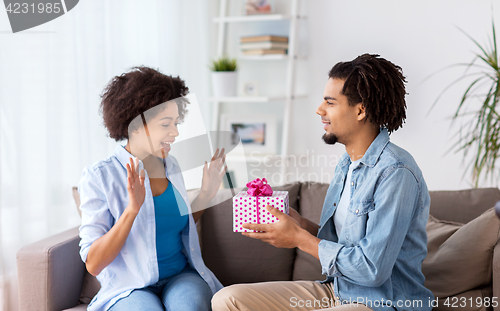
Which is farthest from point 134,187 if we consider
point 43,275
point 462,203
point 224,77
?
point 224,77

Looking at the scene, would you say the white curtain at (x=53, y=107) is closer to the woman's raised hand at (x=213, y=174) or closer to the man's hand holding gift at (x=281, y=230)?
the woman's raised hand at (x=213, y=174)

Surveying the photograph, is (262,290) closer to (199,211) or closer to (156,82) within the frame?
(199,211)

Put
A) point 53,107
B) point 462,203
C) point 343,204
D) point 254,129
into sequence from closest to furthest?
point 343,204, point 462,203, point 53,107, point 254,129

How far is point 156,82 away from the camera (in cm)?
150

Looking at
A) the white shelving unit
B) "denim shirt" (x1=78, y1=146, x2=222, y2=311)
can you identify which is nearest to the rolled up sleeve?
"denim shirt" (x1=78, y1=146, x2=222, y2=311)

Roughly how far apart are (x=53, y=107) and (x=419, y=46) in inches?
80.9

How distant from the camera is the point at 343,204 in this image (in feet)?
4.77

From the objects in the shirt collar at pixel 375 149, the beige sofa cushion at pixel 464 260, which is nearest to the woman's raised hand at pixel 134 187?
the shirt collar at pixel 375 149

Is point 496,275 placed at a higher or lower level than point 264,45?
lower

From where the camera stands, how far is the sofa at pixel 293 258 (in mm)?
1540

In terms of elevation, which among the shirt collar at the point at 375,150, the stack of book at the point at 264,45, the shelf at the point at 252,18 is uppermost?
the shelf at the point at 252,18

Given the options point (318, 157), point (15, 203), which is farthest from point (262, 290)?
point (318, 157)

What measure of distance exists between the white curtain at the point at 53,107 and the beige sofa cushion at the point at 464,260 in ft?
5.12

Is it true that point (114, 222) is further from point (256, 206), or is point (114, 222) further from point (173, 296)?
point (256, 206)
